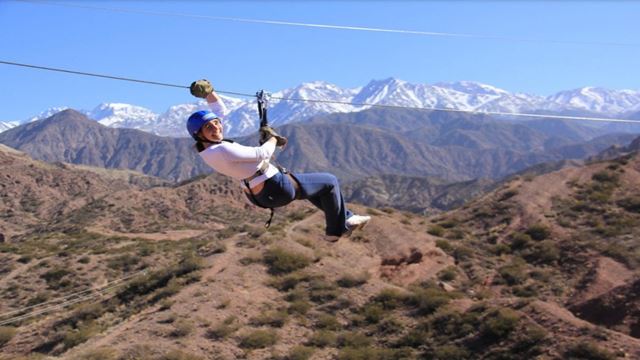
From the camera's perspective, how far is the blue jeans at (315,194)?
9422mm

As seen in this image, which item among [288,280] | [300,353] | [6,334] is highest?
[288,280]

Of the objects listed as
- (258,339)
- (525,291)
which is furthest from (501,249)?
(258,339)

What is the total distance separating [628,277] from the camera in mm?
27219

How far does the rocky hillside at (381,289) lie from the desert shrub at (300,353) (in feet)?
0.24

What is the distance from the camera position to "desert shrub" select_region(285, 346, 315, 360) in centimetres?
1933

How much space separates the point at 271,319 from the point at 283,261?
5.39 meters

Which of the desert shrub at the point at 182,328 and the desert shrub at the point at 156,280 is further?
the desert shrub at the point at 156,280

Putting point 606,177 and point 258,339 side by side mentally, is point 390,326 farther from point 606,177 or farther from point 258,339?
point 606,177

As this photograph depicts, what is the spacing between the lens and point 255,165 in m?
9.10

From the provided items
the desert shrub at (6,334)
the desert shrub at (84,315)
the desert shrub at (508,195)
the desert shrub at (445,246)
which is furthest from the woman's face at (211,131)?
the desert shrub at (508,195)

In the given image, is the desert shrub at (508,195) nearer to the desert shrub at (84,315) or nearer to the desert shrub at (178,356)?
the desert shrub at (84,315)

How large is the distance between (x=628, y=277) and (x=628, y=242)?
446 cm

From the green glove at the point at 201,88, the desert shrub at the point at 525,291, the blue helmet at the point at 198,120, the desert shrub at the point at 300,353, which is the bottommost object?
the desert shrub at the point at 525,291

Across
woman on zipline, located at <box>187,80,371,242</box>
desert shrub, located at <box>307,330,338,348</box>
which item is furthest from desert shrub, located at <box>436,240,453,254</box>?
woman on zipline, located at <box>187,80,371,242</box>
